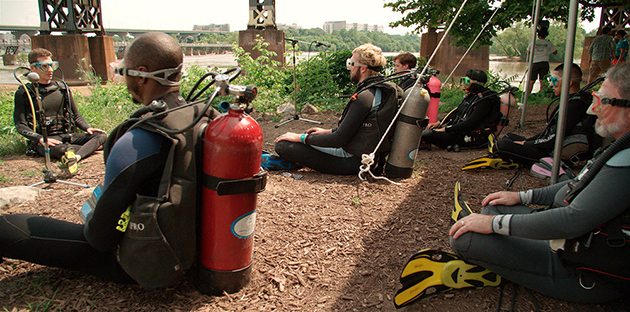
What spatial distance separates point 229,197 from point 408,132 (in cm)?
257

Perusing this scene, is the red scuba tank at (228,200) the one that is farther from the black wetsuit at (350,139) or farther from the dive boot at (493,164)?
the dive boot at (493,164)

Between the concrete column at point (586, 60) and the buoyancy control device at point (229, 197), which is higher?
the concrete column at point (586, 60)

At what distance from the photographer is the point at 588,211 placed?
1.65 metres

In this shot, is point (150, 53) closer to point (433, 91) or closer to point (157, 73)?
point (157, 73)

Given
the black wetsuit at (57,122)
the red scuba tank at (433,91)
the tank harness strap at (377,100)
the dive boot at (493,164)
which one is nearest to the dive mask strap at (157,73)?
the tank harness strap at (377,100)

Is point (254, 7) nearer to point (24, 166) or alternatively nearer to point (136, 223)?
point (24, 166)

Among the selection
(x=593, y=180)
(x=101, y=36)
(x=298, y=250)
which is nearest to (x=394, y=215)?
(x=298, y=250)

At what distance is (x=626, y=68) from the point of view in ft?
5.98

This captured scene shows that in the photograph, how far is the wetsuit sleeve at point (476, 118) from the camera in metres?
5.55

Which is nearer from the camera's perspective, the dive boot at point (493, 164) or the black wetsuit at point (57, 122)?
the dive boot at point (493, 164)

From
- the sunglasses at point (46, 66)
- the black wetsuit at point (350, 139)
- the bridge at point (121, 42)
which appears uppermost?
the bridge at point (121, 42)

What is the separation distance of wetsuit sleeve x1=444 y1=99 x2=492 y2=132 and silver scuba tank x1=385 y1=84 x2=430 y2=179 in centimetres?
189

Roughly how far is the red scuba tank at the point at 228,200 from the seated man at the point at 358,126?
6.85 feet

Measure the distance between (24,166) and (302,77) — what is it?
7.04 meters
